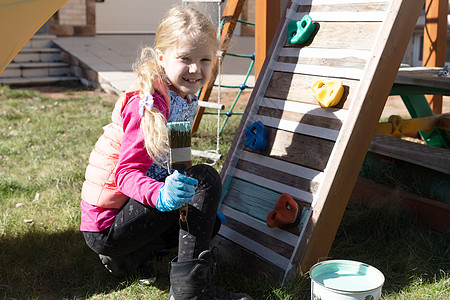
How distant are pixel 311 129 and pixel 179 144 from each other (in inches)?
32.2

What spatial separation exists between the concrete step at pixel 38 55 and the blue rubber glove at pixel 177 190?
8012 millimetres

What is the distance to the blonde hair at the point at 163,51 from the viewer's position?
193 centimetres

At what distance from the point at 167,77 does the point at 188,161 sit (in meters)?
0.47

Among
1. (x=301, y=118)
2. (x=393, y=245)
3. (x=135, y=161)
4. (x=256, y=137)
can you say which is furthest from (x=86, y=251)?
(x=393, y=245)

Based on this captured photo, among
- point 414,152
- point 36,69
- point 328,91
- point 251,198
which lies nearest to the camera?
point 328,91

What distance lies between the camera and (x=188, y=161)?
1863mm

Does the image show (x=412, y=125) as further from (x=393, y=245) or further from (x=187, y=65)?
A: (x=187, y=65)

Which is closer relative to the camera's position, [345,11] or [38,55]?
[345,11]

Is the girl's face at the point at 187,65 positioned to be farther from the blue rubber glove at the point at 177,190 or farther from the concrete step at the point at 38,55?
the concrete step at the point at 38,55

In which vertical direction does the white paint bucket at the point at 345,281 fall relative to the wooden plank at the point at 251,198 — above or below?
below

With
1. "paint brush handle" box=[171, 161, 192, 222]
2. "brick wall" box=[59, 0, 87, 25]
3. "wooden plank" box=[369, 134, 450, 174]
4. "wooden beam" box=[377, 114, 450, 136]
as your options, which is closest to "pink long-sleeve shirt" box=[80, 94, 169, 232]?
"paint brush handle" box=[171, 161, 192, 222]

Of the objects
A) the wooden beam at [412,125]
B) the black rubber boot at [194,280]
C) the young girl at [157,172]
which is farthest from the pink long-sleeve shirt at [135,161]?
the wooden beam at [412,125]

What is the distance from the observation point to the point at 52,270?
247cm

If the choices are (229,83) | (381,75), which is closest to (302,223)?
(381,75)
